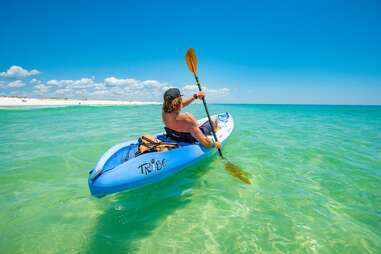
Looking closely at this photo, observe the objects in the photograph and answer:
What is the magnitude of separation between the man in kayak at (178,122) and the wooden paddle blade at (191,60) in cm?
242

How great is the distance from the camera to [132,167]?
362 centimetres

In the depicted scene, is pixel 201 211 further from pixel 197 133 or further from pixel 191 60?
pixel 191 60

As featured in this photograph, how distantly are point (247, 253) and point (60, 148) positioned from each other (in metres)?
7.54

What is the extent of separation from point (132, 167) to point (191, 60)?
4301 millimetres

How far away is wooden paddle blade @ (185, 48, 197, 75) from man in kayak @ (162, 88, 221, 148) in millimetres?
2422

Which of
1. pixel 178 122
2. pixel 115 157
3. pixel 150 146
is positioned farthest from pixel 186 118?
pixel 115 157

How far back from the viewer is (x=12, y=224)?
11.0 ft

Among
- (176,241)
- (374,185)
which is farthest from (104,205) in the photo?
(374,185)

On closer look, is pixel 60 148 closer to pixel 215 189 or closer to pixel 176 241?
pixel 215 189

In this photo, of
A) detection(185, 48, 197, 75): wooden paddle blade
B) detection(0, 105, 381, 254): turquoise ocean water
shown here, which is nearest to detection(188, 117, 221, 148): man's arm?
detection(0, 105, 381, 254): turquoise ocean water

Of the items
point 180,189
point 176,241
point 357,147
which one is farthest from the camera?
point 357,147

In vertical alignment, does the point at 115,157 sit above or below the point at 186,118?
below

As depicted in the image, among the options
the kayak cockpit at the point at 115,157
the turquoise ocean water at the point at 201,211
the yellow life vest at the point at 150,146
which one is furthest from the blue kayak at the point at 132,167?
the turquoise ocean water at the point at 201,211

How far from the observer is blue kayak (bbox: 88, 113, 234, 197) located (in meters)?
3.39
